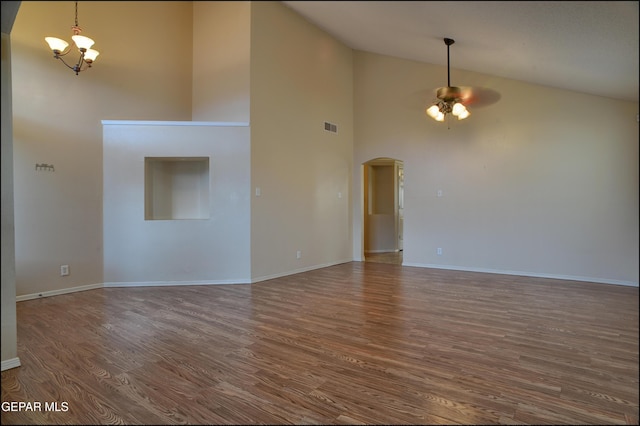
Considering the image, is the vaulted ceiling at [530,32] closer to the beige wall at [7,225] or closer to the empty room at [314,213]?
the empty room at [314,213]

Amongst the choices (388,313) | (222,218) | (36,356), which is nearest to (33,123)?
(222,218)

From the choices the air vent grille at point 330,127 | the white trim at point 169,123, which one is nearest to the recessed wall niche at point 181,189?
the white trim at point 169,123

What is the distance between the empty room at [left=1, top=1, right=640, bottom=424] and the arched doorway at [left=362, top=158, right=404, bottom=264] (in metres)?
0.39

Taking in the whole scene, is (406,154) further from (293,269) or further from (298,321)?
(298,321)

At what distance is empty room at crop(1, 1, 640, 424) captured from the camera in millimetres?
1590

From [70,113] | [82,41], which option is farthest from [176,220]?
[82,41]

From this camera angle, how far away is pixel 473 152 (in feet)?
17.3

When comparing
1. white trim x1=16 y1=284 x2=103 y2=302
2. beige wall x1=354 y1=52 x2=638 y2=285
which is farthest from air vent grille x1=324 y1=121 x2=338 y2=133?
white trim x1=16 y1=284 x2=103 y2=302

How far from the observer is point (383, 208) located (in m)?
8.25

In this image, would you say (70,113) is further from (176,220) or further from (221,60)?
(221,60)

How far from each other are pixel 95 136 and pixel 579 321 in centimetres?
581

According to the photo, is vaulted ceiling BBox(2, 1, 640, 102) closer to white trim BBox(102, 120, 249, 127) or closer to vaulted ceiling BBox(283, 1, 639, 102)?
vaulted ceiling BBox(283, 1, 639, 102)

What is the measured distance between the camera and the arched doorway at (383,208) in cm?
803

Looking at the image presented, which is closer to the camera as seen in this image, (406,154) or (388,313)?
(388,313)
